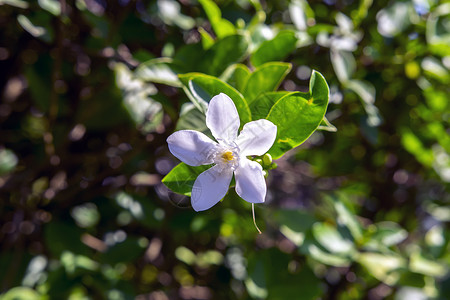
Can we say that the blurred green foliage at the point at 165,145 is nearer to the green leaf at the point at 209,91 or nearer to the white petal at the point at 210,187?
the green leaf at the point at 209,91

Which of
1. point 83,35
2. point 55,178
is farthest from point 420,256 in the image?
point 83,35

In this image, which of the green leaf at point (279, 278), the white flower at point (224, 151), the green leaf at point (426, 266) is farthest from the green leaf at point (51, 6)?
the green leaf at point (426, 266)

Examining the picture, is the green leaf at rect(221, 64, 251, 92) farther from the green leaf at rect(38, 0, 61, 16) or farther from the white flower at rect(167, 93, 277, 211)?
the green leaf at rect(38, 0, 61, 16)

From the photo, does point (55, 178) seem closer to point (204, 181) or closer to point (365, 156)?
point (204, 181)

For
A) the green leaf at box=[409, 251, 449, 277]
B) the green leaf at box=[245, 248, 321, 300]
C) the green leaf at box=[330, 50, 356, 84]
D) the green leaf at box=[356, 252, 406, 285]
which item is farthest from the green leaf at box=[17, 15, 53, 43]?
the green leaf at box=[409, 251, 449, 277]

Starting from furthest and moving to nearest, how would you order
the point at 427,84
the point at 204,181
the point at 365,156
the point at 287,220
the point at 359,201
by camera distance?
the point at 359,201 < the point at 365,156 < the point at 427,84 < the point at 287,220 < the point at 204,181

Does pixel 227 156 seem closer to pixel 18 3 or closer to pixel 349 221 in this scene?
pixel 18 3
